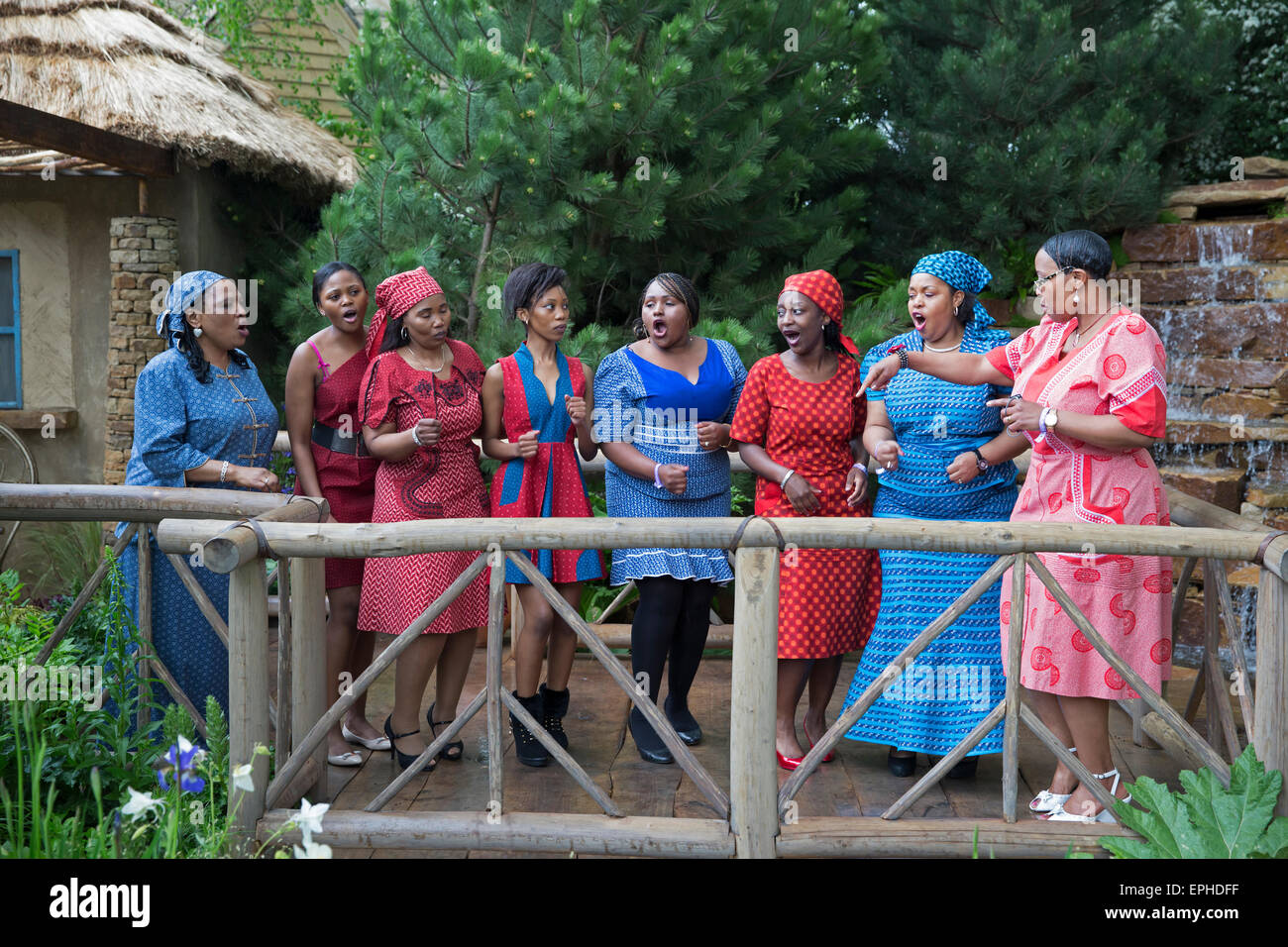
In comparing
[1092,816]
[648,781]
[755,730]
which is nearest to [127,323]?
[648,781]

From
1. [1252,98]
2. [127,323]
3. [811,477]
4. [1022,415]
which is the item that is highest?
[1252,98]

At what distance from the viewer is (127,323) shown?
819cm

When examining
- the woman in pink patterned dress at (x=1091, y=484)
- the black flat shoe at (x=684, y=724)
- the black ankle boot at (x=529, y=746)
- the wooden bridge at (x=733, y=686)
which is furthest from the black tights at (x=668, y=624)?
the woman in pink patterned dress at (x=1091, y=484)

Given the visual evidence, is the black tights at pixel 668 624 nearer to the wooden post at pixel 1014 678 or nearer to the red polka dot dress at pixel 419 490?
the red polka dot dress at pixel 419 490

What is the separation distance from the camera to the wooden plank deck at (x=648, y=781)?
370cm

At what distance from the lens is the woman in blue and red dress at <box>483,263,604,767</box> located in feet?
13.2

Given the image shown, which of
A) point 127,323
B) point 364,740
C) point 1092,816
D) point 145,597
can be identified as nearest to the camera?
point 1092,816

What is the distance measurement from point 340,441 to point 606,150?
3500mm

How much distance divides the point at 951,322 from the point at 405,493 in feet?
6.66

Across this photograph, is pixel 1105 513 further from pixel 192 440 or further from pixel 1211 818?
pixel 192 440

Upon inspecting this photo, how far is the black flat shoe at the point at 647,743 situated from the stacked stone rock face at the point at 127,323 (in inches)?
217

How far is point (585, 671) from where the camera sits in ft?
18.1

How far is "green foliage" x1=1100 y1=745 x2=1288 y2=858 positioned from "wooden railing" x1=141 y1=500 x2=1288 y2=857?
0.11 meters
